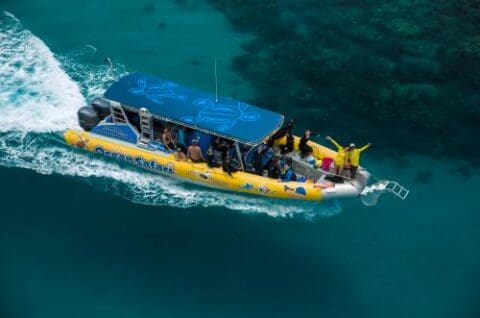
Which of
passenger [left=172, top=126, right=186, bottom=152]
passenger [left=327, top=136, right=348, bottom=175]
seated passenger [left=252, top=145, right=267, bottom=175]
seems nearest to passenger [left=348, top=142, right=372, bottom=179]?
passenger [left=327, top=136, right=348, bottom=175]

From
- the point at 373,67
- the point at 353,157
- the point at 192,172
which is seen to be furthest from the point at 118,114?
the point at 373,67

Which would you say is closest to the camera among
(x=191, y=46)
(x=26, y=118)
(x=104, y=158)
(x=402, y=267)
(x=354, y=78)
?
(x=402, y=267)

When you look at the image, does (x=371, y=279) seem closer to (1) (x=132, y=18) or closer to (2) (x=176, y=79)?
(2) (x=176, y=79)

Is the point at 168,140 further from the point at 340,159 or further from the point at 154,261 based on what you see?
the point at 340,159

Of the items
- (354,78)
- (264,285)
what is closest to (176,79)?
(354,78)

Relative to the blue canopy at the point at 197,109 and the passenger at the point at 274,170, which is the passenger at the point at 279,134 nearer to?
the blue canopy at the point at 197,109

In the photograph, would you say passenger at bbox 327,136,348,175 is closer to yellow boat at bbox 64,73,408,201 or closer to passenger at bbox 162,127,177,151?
yellow boat at bbox 64,73,408,201
